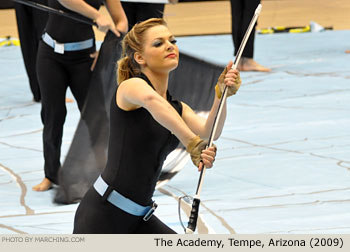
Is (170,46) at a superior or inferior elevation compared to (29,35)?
superior

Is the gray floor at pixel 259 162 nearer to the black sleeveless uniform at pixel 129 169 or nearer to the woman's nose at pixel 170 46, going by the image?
the black sleeveless uniform at pixel 129 169

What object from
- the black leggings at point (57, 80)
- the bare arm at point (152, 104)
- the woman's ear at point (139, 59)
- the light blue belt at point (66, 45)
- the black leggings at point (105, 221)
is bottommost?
the black leggings at point (57, 80)

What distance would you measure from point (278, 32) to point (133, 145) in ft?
26.3

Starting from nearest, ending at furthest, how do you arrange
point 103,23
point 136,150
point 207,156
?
point 207,156 < point 136,150 < point 103,23

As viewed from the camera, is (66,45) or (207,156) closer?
(207,156)

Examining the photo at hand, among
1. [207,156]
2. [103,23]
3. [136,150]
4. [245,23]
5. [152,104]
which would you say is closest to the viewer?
[207,156]

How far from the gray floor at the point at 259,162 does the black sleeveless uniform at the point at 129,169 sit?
39.1 inches

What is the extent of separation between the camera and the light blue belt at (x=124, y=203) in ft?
9.07

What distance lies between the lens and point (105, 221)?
276 cm

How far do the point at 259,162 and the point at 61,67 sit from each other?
4.24 feet

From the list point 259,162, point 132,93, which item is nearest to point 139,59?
A: point 132,93

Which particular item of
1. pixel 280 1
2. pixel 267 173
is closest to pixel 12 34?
pixel 280 1

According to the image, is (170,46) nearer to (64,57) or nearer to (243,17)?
(64,57)

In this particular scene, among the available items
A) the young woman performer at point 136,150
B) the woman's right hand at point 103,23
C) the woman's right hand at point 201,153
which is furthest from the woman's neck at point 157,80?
the woman's right hand at point 103,23
